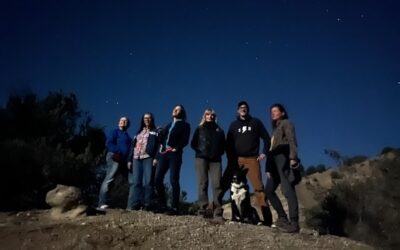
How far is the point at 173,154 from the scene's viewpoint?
896 centimetres

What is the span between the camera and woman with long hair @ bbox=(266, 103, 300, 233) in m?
7.85

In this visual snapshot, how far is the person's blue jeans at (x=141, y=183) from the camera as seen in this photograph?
361 inches

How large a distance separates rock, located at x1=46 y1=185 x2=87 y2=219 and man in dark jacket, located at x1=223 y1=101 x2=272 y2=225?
2.75 m

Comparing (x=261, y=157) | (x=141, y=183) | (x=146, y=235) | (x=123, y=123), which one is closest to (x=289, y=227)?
(x=261, y=157)

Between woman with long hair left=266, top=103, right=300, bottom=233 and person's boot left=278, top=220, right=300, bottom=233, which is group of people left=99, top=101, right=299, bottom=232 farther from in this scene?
person's boot left=278, top=220, right=300, bottom=233

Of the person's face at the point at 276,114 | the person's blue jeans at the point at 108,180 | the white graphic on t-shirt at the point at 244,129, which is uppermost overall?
the person's face at the point at 276,114

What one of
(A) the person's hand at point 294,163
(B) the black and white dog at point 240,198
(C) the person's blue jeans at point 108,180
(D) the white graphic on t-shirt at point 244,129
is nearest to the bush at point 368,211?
(B) the black and white dog at point 240,198

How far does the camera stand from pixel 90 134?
62.4 ft

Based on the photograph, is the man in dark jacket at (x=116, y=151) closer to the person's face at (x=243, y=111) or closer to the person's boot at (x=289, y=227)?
the person's face at (x=243, y=111)

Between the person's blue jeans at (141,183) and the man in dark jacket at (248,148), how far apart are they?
1501 mm

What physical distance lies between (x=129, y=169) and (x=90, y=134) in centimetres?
982

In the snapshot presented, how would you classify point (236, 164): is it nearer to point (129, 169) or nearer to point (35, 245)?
point (129, 169)

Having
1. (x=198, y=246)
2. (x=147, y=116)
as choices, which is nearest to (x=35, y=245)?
(x=198, y=246)

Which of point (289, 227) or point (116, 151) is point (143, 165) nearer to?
point (116, 151)
